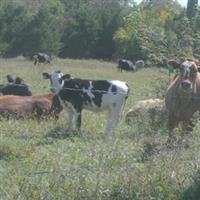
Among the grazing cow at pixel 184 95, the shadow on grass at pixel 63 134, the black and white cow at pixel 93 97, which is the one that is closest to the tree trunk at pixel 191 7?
the black and white cow at pixel 93 97

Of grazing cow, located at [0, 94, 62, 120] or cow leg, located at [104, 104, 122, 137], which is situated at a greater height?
cow leg, located at [104, 104, 122, 137]

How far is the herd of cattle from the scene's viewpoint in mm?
11133

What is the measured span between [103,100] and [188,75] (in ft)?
7.28

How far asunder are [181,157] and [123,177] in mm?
863

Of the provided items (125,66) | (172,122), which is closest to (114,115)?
(172,122)

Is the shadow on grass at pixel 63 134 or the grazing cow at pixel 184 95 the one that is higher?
the grazing cow at pixel 184 95

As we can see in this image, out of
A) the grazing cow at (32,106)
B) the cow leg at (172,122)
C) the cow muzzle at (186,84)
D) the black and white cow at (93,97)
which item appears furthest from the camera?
the grazing cow at (32,106)

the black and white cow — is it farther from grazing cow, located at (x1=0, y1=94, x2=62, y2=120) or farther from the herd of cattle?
grazing cow, located at (x1=0, y1=94, x2=62, y2=120)

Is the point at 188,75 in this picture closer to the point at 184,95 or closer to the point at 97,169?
the point at 184,95

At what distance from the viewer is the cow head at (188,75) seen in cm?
1077

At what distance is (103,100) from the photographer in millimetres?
12617

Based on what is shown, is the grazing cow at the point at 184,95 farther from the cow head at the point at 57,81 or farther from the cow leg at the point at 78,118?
the cow head at the point at 57,81

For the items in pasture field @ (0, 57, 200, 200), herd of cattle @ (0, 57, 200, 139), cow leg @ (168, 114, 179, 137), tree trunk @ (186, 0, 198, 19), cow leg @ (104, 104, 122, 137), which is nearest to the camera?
pasture field @ (0, 57, 200, 200)

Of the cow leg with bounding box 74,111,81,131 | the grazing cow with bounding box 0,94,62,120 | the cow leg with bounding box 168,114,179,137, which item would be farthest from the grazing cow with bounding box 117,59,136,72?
the cow leg with bounding box 168,114,179,137
